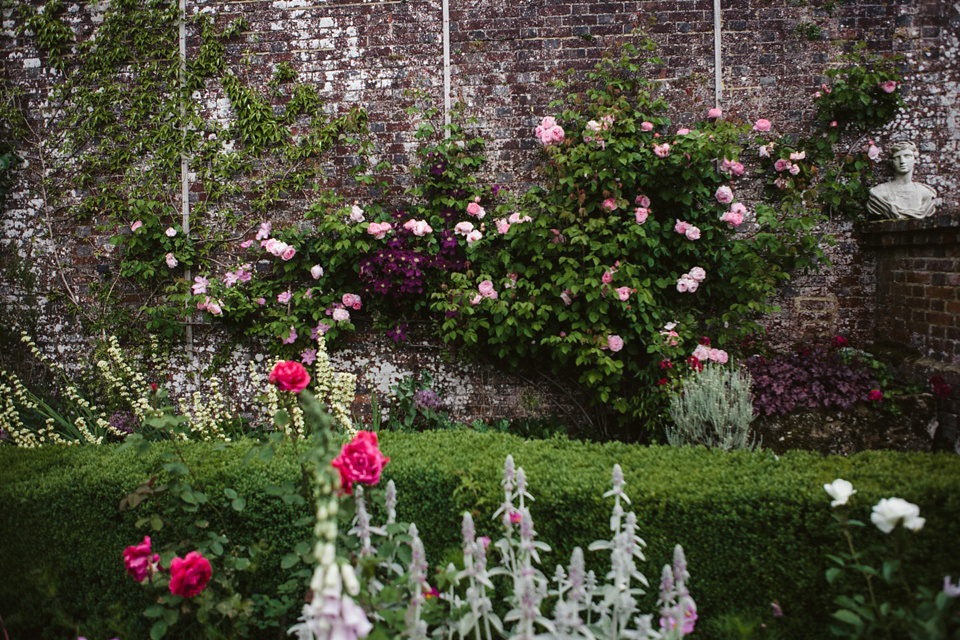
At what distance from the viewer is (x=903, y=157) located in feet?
14.1

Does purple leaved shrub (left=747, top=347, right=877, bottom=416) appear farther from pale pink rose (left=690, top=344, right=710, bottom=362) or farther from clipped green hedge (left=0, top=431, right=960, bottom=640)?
clipped green hedge (left=0, top=431, right=960, bottom=640)

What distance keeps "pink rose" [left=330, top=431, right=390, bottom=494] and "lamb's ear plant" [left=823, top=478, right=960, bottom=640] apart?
131 centimetres

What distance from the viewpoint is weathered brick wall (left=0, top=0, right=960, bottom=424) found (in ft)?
14.6

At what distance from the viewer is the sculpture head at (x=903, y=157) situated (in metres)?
4.31

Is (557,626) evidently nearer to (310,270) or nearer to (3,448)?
(3,448)

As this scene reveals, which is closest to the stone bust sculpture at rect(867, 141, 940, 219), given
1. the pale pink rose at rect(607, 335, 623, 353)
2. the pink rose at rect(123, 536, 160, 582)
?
the pale pink rose at rect(607, 335, 623, 353)

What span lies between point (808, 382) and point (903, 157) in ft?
6.48

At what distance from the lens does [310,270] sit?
4641 millimetres

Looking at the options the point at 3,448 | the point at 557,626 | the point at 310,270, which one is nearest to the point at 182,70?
the point at 310,270

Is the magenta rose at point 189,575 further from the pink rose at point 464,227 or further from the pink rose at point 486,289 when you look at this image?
the pink rose at point 464,227

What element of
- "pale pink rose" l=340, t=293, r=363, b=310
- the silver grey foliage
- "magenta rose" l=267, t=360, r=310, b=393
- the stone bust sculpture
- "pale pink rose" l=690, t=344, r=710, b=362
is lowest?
the silver grey foliage

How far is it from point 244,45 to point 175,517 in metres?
4.05

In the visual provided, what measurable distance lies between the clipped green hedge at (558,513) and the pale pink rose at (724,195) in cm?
249

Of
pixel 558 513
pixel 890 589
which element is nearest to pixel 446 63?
pixel 558 513
